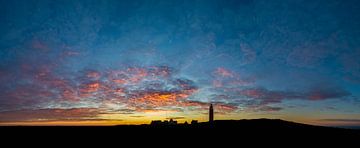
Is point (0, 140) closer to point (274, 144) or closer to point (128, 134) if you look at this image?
point (128, 134)

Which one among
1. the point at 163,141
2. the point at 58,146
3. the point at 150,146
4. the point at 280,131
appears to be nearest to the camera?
the point at 58,146

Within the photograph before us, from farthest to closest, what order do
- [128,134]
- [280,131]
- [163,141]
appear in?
1. [280,131]
2. [128,134]
3. [163,141]

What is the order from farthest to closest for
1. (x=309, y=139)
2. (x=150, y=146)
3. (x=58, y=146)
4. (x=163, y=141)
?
(x=309, y=139) → (x=163, y=141) → (x=150, y=146) → (x=58, y=146)

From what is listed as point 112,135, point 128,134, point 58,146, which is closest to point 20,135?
point 58,146

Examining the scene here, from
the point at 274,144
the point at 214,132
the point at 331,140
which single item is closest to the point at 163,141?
the point at 214,132

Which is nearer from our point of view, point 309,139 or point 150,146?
point 150,146

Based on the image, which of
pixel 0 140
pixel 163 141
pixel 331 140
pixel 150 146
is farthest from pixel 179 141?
pixel 331 140

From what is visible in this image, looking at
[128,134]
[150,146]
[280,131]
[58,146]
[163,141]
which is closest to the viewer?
[58,146]

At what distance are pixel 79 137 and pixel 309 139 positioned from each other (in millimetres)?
7188

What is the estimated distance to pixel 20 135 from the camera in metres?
6.40

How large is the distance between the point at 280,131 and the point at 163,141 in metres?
4.59

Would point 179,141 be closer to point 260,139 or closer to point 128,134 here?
point 128,134

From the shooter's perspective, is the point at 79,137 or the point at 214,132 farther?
the point at 214,132

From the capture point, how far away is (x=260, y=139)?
7.18 metres
